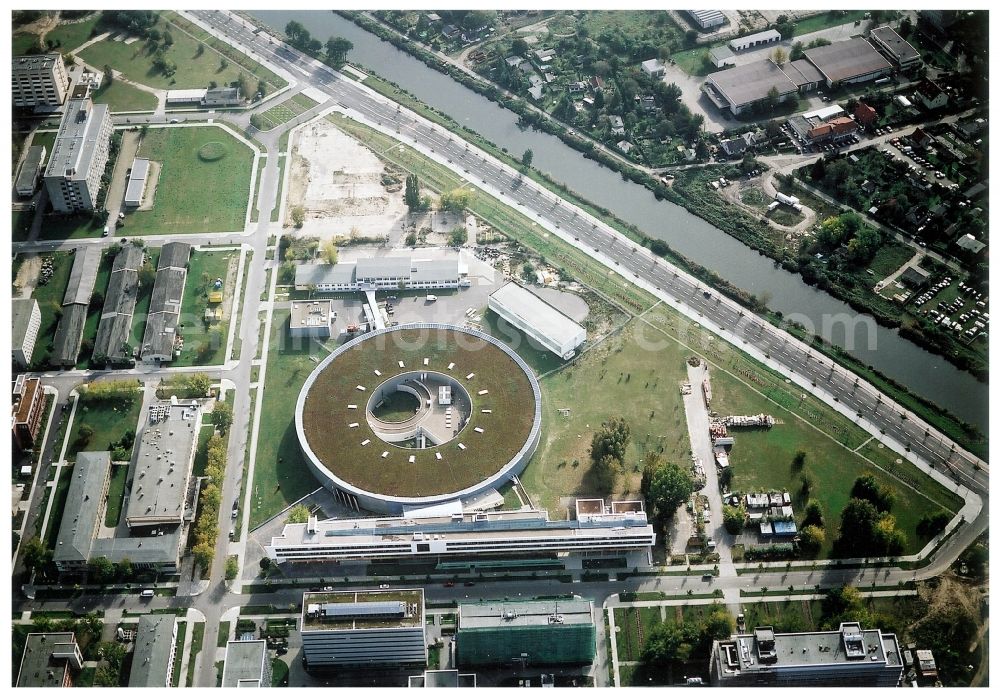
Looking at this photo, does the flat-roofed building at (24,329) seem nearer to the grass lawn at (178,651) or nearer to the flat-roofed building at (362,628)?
the grass lawn at (178,651)

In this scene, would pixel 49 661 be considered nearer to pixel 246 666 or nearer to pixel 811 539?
pixel 246 666

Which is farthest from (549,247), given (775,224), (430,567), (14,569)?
(14,569)

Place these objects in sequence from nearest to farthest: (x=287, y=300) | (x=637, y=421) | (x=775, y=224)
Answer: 1. (x=637, y=421)
2. (x=287, y=300)
3. (x=775, y=224)

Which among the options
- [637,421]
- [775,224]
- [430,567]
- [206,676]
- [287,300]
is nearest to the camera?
[206,676]

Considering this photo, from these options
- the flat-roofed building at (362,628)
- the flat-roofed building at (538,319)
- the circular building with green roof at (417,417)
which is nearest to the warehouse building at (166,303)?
the circular building with green roof at (417,417)

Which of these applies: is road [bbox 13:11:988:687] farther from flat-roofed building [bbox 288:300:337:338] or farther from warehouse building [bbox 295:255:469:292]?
warehouse building [bbox 295:255:469:292]

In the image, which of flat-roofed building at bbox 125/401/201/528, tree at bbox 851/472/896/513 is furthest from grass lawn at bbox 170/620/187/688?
tree at bbox 851/472/896/513

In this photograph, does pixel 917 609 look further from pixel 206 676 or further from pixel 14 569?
pixel 14 569
